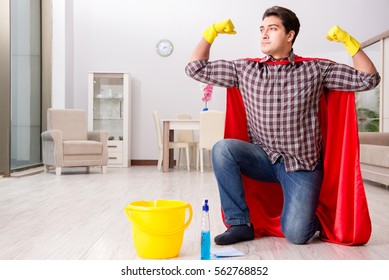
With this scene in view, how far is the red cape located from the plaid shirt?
0.07m

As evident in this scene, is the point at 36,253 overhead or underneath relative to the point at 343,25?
underneath

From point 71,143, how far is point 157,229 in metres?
4.43

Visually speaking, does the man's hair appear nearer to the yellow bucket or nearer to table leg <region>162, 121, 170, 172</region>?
the yellow bucket

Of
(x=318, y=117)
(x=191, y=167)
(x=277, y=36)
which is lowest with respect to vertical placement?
(x=191, y=167)

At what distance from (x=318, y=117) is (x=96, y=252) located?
1151 mm

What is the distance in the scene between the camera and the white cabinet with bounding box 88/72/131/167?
779 cm

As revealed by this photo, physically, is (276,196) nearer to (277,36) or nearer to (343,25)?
(277,36)

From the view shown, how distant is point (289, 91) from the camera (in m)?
2.27

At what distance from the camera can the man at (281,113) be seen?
2275mm

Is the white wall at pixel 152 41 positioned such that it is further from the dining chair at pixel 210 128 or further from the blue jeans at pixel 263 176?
the blue jeans at pixel 263 176

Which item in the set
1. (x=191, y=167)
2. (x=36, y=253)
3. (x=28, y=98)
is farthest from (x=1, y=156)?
(x=36, y=253)

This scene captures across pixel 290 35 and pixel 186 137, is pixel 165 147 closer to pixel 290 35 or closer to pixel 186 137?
pixel 186 137

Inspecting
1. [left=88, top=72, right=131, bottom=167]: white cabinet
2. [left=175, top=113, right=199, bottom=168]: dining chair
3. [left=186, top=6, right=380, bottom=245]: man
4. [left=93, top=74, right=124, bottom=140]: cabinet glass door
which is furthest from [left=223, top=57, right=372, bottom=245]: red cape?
[left=93, top=74, right=124, bottom=140]: cabinet glass door

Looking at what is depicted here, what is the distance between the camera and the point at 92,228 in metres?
2.77
